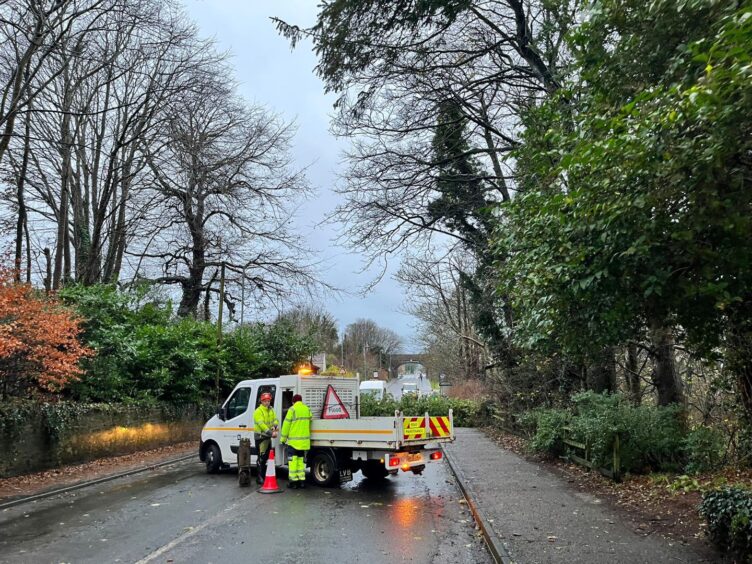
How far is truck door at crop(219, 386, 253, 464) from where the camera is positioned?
1298 cm

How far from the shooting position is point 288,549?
678 centimetres

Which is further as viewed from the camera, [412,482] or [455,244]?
[455,244]

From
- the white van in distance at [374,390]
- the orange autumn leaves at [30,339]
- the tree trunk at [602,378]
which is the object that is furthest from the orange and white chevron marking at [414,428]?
the white van in distance at [374,390]

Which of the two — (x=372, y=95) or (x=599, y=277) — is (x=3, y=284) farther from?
(x=599, y=277)

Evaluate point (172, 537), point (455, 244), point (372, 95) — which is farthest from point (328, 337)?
point (172, 537)

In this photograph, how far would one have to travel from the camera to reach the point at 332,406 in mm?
12797

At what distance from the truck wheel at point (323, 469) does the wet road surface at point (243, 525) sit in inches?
9.7

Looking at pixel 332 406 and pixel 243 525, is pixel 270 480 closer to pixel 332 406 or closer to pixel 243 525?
pixel 332 406

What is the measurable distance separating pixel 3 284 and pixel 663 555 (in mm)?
13041

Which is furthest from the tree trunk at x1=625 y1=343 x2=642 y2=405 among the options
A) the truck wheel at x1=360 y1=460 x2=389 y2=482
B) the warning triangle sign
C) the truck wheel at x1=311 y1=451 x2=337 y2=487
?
the truck wheel at x1=311 y1=451 x2=337 y2=487

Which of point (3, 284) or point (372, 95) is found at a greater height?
point (372, 95)

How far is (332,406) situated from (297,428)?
1868 mm

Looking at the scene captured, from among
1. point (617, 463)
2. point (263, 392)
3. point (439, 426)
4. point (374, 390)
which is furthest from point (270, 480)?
point (374, 390)

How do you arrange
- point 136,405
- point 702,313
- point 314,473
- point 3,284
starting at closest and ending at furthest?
point 702,313
point 314,473
point 3,284
point 136,405
